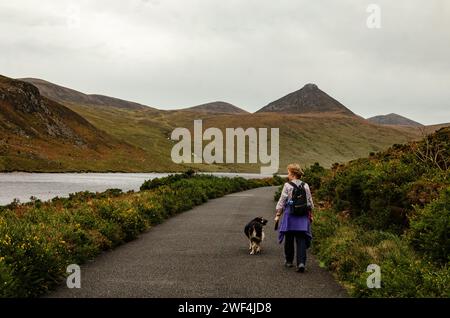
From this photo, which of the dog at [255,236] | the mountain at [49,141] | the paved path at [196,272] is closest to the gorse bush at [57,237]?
the paved path at [196,272]

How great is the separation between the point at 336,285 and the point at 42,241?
6.06 metres

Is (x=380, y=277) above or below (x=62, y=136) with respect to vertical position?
below

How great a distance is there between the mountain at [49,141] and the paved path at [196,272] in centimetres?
8226

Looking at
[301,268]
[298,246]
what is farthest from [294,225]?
[301,268]

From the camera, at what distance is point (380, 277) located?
848cm

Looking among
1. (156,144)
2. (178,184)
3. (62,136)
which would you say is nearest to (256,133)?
(156,144)

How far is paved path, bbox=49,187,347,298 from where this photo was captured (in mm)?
8898

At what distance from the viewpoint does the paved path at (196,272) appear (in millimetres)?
8898

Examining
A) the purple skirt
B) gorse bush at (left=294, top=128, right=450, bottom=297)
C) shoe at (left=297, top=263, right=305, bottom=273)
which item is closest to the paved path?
shoe at (left=297, top=263, right=305, bottom=273)

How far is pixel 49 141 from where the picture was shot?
398ft

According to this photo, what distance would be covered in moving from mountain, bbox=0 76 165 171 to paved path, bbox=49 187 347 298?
82.3m

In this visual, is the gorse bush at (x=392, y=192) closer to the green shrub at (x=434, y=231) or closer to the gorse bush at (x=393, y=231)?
the gorse bush at (x=393, y=231)

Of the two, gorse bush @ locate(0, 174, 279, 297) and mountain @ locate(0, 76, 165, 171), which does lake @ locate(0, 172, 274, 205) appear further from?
mountain @ locate(0, 76, 165, 171)
